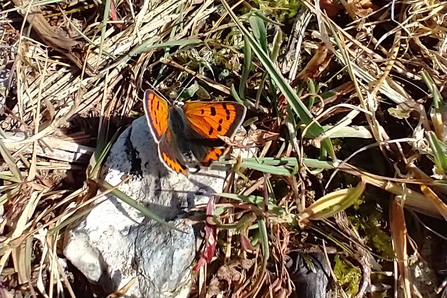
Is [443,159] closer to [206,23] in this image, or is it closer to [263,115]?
[263,115]

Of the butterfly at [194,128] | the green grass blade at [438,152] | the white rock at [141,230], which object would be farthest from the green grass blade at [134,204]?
the green grass blade at [438,152]

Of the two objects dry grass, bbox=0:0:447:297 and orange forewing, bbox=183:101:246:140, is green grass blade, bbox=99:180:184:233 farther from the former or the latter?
orange forewing, bbox=183:101:246:140

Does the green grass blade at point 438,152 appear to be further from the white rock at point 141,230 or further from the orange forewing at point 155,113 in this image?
the orange forewing at point 155,113

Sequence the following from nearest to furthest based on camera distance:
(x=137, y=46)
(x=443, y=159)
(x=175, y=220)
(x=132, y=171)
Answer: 1. (x=443, y=159)
2. (x=175, y=220)
3. (x=132, y=171)
4. (x=137, y=46)

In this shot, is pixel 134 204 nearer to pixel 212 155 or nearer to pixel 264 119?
pixel 212 155

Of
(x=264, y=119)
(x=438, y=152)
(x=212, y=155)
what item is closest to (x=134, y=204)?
(x=212, y=155)

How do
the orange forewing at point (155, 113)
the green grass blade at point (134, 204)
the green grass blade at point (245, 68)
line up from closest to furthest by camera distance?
the orange forewing at point (155, 113)
the green grass blade at point (134, 204)
the green grass blade at point (245, 68)

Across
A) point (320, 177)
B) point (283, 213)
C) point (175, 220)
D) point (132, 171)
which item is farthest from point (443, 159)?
point (132, 171)

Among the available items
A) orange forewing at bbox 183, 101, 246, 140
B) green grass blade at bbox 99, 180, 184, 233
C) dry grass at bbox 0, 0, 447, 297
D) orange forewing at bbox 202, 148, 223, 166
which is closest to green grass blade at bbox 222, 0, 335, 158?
dry grass at bbox 0, 0, 447, 297
